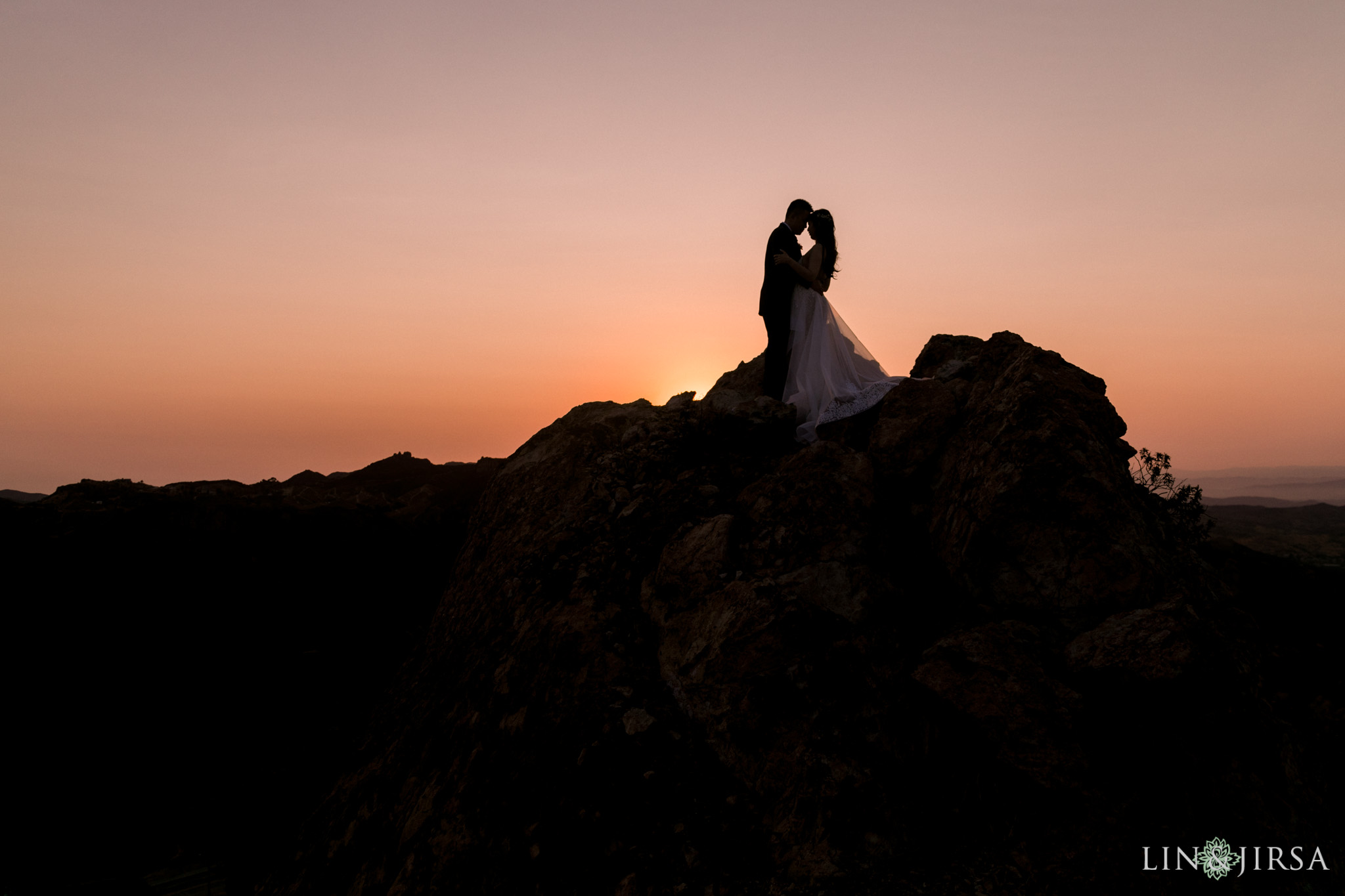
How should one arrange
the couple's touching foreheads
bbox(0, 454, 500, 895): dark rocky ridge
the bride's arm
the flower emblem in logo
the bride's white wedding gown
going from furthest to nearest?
bbox(0, 454, 500, 895): dark rocky ridge < the bride's arm < the couple's touching foreheads < the bride's white wedding gown < the flower emblem in logo

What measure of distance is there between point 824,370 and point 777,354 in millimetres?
852

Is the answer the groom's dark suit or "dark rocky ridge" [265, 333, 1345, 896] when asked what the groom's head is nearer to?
the groom's dark suit

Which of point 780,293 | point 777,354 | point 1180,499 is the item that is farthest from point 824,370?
point 1180,499

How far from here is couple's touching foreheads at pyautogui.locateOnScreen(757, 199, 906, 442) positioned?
8.97m

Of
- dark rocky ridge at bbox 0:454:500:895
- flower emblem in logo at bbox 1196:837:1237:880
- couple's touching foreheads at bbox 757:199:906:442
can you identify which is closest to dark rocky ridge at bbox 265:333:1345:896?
flower emblem in logo at bbox 1196:837:1237:880

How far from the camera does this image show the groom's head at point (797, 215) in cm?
945

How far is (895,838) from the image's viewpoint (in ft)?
15.4

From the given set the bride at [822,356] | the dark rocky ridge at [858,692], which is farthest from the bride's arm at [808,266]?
the dark rocky ridge at [858,692]

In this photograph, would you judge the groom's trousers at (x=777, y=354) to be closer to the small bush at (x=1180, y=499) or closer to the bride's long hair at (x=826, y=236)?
the bride's long hair at (x=826, y=236)

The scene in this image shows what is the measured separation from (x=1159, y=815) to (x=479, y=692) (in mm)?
5424

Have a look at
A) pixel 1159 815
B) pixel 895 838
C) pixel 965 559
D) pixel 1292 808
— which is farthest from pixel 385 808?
pixel 1292 808

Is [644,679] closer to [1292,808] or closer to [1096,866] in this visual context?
[1096,866]

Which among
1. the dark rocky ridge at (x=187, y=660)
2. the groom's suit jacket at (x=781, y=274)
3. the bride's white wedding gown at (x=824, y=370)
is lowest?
the dark rocky ridge at (x=187, y=660)

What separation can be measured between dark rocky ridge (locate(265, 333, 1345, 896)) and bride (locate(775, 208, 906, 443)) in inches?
18.2
